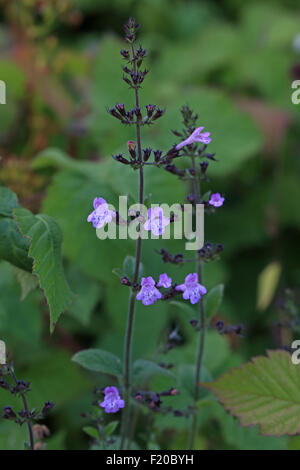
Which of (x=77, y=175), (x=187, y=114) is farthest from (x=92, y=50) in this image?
(x=187, y=114)

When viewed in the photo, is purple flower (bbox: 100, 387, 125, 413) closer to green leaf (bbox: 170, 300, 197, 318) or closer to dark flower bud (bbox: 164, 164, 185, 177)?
green leaf (bbox: 170, 300, 197, 318)

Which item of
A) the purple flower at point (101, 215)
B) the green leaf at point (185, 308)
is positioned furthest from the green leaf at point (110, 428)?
the purple flower at point (101, 215)

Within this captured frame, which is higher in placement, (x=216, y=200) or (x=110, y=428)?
(x=216, y=200)

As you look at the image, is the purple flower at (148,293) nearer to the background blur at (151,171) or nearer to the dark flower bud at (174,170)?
the dark flower bud at (174,170)

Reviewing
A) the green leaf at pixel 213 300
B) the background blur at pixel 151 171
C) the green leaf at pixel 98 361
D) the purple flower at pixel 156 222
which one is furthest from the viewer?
the background blur at pixel 151 171

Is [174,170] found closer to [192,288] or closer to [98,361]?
[192,288]

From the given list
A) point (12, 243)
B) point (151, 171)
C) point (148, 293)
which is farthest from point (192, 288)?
point (151, 171)
